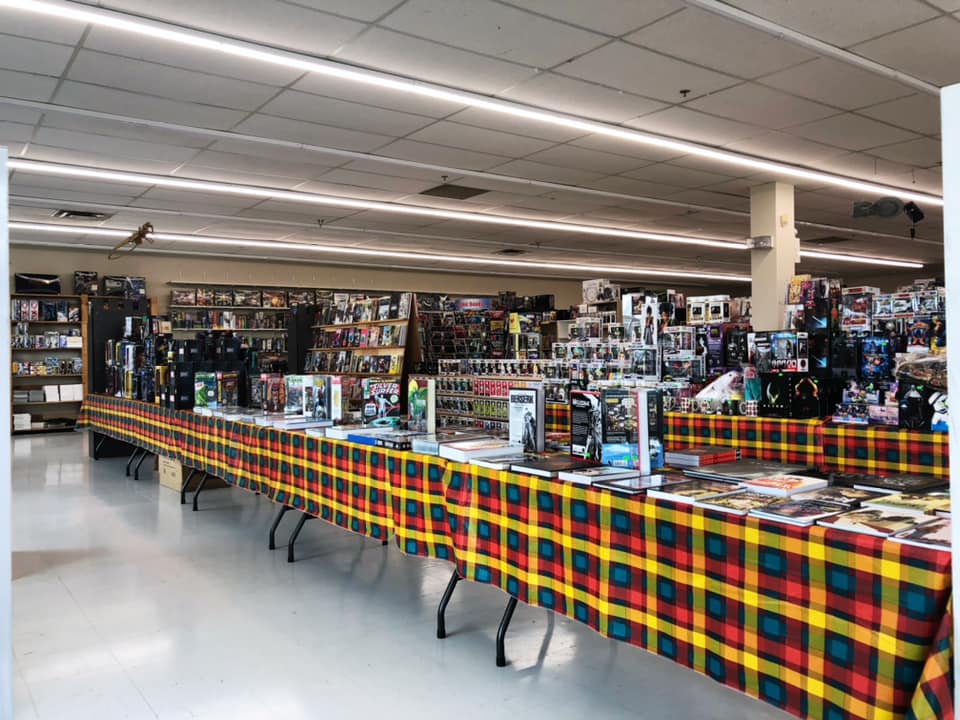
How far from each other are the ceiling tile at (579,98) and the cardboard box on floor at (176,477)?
432 cm

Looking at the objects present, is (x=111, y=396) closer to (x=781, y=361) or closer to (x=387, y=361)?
(x=387, y=361)

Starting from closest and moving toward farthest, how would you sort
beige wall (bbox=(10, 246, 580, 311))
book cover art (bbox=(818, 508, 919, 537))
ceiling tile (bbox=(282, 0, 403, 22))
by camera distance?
book cover art (bbox=(818, 508, 919, 537)), ceiling tile (bbox=(282, 0, 403, 22)), beige wall (bbox=(10, 246, 580, 311))

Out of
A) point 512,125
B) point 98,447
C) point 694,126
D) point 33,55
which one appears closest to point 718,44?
point 694,126

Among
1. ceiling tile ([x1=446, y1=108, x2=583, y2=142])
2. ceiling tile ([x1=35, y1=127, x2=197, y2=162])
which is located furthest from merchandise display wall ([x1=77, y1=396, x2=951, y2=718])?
ceiling tile ([x1=35, y1=127, x2=197, y2=162])

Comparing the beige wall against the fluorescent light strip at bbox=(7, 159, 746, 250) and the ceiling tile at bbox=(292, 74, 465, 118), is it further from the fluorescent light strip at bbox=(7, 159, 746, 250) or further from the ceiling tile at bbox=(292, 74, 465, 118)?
the ceiling tile at bbox=(292, 74, 465, 118)

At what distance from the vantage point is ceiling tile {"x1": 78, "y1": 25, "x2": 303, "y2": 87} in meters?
4.98

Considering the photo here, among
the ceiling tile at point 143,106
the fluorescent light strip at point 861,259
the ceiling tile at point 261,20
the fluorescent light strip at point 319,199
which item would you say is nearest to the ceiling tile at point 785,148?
the fluorescent light strip at point 319,199

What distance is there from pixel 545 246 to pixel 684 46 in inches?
372

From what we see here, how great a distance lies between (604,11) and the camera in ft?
15.4

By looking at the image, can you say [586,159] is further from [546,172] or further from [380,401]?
[380,401]

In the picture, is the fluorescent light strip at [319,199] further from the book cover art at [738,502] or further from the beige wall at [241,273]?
the book cover art at [738,502]

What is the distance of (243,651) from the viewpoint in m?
3.15

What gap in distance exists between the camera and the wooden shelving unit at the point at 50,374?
13227 mm

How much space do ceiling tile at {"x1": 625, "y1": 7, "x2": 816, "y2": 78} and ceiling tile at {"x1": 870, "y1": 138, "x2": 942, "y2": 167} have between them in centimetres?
314
